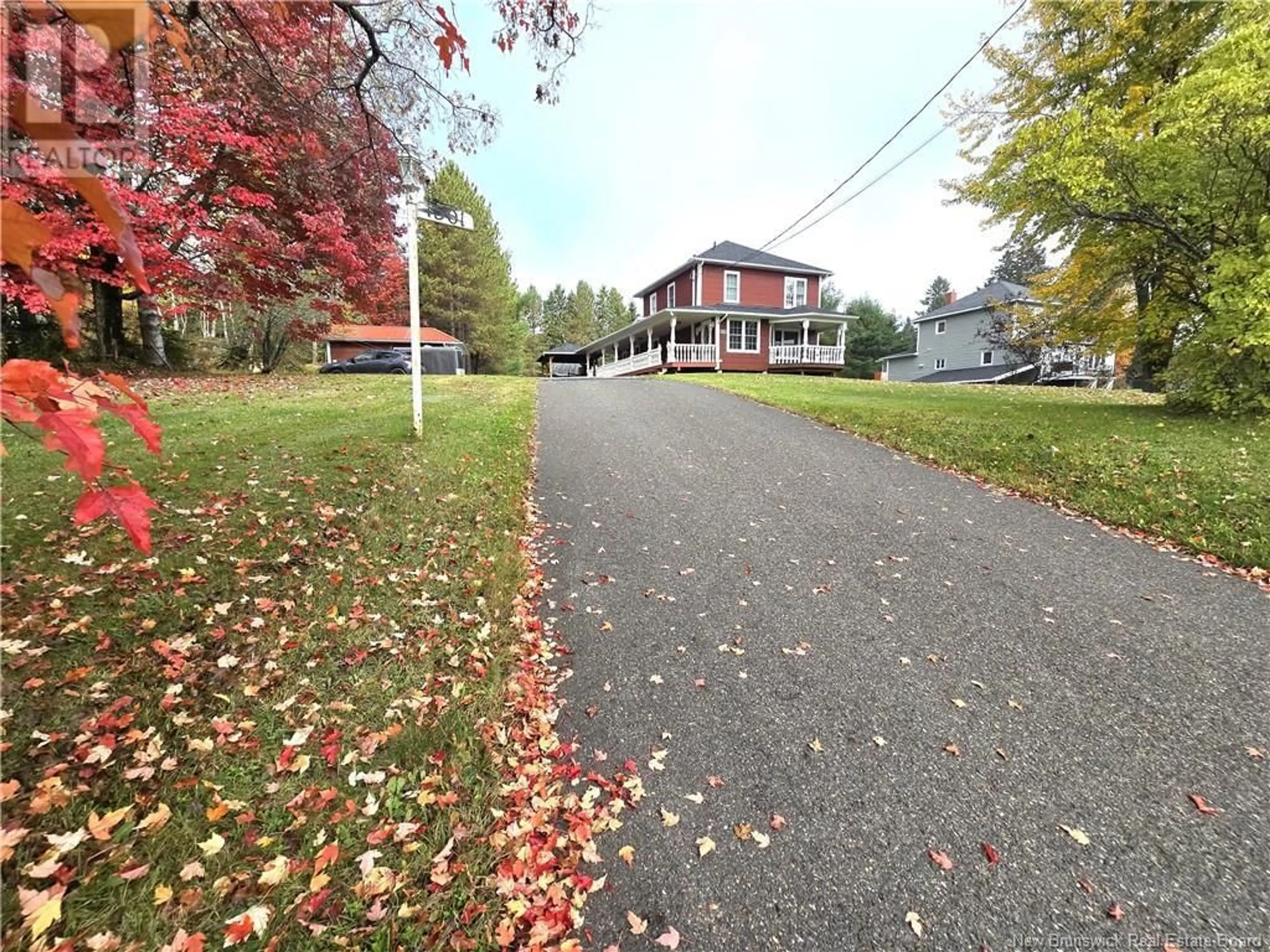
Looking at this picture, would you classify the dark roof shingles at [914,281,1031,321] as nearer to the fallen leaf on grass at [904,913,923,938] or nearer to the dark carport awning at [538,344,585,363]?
the dark carport awning at [538,344,585,363]

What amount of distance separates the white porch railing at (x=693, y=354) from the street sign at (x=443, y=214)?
58.9 feet

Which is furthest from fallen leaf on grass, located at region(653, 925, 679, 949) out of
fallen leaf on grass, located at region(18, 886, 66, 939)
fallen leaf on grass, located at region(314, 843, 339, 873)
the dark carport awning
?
the dark carport awning

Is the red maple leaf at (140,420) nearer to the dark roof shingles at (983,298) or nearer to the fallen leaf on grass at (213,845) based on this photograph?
the fallen leaf on grass at (213,845)

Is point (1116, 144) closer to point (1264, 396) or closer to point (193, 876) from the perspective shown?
point (1264, 396)

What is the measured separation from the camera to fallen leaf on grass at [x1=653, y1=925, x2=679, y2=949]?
1822 mm

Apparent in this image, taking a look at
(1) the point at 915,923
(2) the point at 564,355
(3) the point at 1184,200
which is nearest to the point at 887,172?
(3) the point at 1184,200

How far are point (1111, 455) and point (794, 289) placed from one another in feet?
73.6

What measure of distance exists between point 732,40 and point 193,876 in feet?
31.0

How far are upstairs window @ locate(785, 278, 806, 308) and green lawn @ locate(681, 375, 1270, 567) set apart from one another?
54.2ft

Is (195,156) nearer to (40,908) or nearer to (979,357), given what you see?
(40,908)

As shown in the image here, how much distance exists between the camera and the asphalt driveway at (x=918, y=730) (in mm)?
1924

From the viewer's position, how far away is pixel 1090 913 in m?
1.88

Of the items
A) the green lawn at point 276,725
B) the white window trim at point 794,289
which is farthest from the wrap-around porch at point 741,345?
the green lawn at point 276,725

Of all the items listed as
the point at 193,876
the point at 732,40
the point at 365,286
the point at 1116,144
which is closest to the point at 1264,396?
the point at 1116,144
